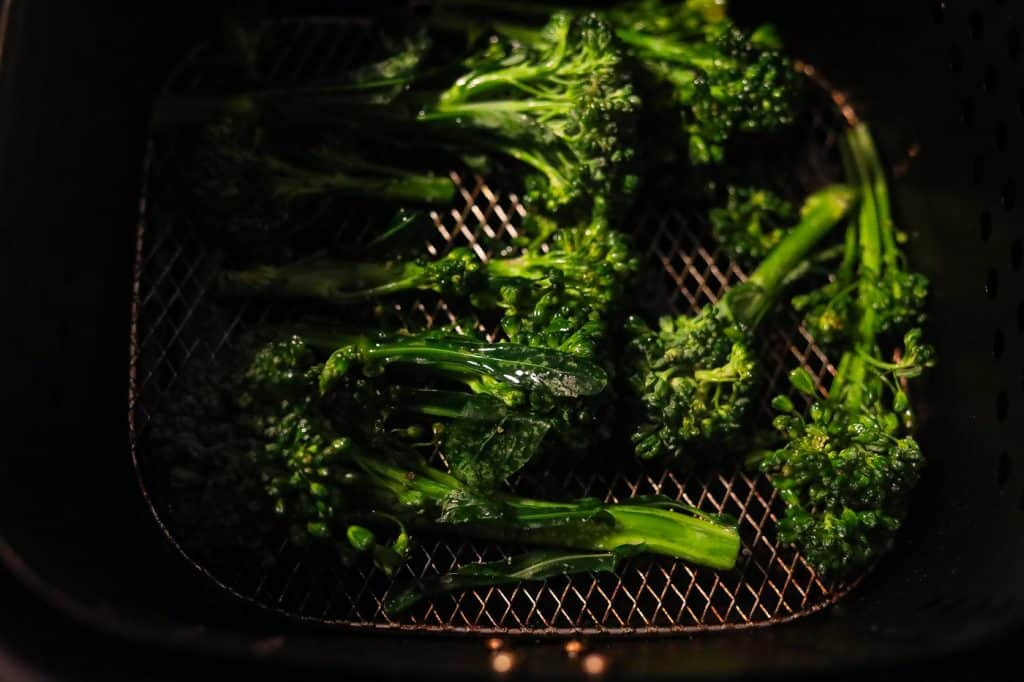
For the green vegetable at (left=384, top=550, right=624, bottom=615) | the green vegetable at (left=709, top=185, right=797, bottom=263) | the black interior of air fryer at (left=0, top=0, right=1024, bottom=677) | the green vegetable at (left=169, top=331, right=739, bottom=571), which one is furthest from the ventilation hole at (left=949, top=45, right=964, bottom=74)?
the green vegetable at (left=384, top=550, right=624, bottom=615)

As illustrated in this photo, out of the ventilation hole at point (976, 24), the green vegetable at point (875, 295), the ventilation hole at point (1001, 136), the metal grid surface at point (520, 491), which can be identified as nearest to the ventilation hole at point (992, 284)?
the green vegetable at point (875, 295)

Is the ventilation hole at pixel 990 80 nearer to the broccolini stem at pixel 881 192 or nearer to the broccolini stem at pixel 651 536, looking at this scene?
the broccolini stem at pixel 881 192

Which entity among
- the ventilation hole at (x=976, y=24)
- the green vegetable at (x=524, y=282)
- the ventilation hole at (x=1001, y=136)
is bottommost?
the green vegetable at (x=524, y=282)

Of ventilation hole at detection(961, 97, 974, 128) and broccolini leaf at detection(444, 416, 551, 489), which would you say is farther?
ventilation hole at detection(961, 97, 974, 128)

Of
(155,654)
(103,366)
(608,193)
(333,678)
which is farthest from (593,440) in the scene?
(103,366)

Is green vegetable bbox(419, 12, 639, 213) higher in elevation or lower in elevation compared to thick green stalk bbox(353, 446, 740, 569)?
higher

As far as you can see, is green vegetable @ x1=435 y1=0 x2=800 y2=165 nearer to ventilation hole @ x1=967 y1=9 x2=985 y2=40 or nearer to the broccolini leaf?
ventilation hole @ x1=967 y1=9 x2=985 y2=40
